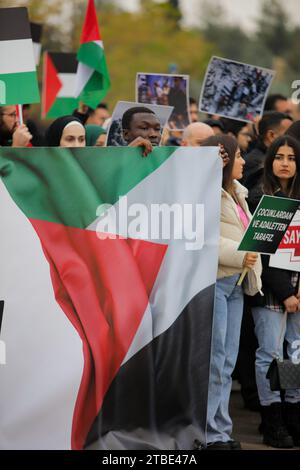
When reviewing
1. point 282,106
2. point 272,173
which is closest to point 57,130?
point 272,173

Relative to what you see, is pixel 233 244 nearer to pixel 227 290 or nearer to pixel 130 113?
pixel 227 290

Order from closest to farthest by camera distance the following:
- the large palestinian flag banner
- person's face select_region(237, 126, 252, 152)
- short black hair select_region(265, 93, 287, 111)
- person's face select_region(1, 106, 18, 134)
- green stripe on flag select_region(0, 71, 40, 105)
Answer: the large palestinian flag banner < green stripe on flag select_region(0, 71, 40, 105) < person's face select_region(1, 106, 18, 134) < person's face select_region(237, 126, 252, 152) < short black hair select_region(265, 93, 287, 111)

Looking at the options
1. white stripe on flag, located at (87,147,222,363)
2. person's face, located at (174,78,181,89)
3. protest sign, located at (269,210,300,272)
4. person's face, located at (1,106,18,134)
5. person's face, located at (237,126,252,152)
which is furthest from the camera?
person's face, located at (237,126,252,152)

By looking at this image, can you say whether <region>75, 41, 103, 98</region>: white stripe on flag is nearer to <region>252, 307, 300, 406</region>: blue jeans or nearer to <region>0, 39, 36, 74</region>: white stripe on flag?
<region>0, 39, 36, 74</region>: white stripe on flag

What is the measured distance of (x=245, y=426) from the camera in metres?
8.40

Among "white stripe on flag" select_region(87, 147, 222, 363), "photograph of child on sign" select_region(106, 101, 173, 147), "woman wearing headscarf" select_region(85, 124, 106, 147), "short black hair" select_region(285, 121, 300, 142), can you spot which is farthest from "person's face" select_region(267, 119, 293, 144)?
"white stripe on flag" select_region(87, 147, 222, 363)

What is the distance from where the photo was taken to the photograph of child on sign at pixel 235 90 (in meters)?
10.9

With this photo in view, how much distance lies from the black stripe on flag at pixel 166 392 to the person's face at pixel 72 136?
65.5 inches

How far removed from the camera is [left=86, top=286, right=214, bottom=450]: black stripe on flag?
664 cm

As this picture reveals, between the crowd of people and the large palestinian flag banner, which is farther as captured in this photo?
the crowd of people

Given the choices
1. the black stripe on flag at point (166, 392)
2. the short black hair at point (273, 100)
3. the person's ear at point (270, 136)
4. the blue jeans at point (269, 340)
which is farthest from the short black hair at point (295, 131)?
the short black hair at point (273, 100)

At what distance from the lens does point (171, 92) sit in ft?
35.1

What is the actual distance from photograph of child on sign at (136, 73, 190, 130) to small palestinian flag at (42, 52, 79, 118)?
5.27 ft

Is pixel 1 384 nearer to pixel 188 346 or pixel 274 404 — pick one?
pixel 188 346
